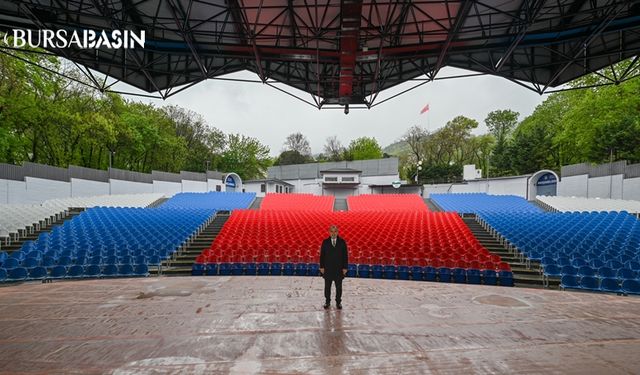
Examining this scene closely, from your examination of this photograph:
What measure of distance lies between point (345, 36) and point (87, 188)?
21.4 metres

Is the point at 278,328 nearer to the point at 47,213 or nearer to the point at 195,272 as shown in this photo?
the point at 195,272

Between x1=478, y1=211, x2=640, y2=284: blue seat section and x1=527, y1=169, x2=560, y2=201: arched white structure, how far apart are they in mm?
11751

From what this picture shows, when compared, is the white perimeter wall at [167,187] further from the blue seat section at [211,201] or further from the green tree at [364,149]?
the green tree at [364,149]

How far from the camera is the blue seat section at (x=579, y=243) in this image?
24.4ft

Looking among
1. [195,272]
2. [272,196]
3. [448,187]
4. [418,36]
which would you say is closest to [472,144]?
[448,187]

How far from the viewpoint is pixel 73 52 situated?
1025 centimetres

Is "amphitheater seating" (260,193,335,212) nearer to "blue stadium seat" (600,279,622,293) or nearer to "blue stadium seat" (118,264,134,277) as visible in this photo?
"blue stadium seat" (118,264,134,277)

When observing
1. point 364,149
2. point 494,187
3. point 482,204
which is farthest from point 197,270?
point 364,149

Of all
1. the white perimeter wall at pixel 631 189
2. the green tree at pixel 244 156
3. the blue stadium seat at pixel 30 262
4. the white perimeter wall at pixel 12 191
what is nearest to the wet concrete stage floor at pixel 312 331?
the blue stadium seat at pixel 30 262

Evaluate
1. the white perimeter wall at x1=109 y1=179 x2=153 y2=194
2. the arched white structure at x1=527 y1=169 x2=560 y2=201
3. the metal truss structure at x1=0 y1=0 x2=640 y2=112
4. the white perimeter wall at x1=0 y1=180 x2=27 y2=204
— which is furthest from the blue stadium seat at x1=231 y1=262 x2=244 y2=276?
the arched white structure at x1=527 y1=169 x2=560 y2=201

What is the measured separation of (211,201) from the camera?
83.4 ft

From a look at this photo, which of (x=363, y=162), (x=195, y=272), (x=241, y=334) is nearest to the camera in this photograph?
(x=241, y=334)

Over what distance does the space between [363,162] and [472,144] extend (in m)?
20.4

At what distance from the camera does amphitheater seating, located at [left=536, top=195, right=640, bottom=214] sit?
16.8 meters
